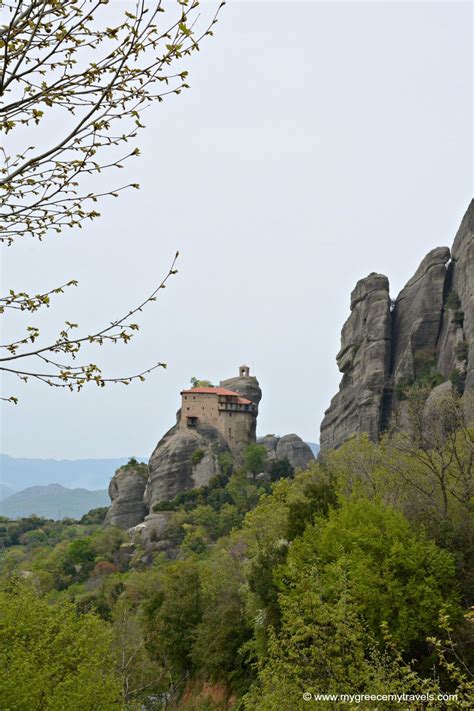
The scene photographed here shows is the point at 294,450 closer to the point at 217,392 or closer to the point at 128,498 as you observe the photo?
the point at 217,392

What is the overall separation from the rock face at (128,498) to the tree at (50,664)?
215 feet

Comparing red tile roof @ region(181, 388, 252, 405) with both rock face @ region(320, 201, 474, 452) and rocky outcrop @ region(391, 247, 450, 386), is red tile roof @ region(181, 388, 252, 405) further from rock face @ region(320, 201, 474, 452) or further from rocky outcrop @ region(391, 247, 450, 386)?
rocky outcrop @ region(391, 247, 450, 386)

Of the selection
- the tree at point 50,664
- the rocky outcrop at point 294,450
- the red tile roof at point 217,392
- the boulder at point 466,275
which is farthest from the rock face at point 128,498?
the tree at point 50,664

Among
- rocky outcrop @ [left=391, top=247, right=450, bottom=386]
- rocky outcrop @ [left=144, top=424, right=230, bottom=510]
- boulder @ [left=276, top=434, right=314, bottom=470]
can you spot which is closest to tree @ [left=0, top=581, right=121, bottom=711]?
rocky outcrop @ [left=391, top=247, right=450, bottom=386]

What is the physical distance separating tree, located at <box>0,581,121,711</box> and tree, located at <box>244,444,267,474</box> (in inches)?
2484

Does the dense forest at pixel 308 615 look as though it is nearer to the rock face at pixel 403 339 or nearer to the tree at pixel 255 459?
the rock face at pixel 403 339

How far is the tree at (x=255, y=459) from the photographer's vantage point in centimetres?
9388

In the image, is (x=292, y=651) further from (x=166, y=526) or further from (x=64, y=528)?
(x=64, y=528)

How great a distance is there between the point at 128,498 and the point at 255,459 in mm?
19703

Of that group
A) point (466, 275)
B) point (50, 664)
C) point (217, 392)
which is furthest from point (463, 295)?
point (50, 664)

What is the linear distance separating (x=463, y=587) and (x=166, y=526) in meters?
61.9

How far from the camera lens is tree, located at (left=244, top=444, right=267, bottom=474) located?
93.9 metres

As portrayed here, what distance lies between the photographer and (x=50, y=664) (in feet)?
77.6

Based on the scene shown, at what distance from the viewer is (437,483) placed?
30.5 metres
